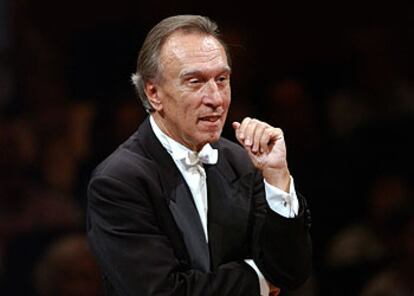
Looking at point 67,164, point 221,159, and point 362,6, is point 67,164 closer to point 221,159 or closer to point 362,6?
point 362,6

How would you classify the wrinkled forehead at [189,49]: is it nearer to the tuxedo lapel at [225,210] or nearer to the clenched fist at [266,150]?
the clenched fist at [266,150]

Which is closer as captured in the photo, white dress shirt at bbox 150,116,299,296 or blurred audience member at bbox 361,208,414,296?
white dress shirt at bbox 150,116,299,296

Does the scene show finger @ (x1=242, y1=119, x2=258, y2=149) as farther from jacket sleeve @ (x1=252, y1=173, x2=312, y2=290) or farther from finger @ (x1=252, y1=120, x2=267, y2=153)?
jacket sleeve @ (x1=252, y1=173, x2=312, y2=290)

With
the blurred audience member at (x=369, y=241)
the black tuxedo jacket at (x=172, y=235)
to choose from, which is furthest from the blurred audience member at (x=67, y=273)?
the black tuxedo jacket at (x=172, y=235)

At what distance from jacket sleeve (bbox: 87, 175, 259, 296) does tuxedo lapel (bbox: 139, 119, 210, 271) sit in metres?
0.04

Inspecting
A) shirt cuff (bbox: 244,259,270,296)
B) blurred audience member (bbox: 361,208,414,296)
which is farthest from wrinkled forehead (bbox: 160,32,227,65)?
blurred audience member (bbox: 361,208,414,296)

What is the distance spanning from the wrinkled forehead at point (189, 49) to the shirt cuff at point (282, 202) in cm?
32

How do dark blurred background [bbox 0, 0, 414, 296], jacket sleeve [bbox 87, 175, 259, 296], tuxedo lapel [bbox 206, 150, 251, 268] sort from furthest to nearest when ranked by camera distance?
dark blurred background [bbox 0, 0, 414, 296] → tuxedo lapel [bbox 206, 150, 251, 268] → jacket sleeve [bbox 87, 175, 259, 296]

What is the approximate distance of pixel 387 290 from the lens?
13.8ft

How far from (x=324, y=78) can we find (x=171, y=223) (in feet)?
7.45

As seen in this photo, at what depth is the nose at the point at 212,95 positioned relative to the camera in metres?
2.40

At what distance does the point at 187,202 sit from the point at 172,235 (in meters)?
0.09

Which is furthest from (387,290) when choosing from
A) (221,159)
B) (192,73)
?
(192,73)

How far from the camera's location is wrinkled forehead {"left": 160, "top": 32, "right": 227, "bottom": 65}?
2.40 metres
